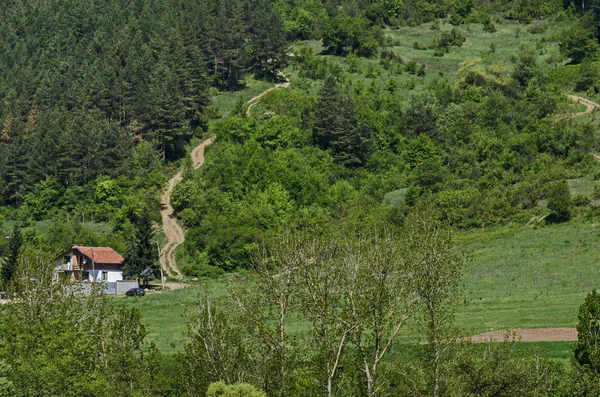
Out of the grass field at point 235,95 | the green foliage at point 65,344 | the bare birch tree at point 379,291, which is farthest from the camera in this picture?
the grass field at point 235,95

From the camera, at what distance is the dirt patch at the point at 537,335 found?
7387cm

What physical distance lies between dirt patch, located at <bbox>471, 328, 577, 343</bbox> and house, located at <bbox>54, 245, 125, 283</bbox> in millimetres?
51544

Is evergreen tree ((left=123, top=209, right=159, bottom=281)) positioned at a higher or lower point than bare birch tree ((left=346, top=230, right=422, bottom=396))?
higher

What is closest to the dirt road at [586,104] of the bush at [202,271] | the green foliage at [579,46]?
the green foliage at [579,46]

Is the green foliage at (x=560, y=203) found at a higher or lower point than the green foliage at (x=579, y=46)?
lower

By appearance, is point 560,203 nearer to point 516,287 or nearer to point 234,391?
point 516,287

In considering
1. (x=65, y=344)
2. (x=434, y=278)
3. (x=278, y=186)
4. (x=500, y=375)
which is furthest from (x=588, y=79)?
(x=65, y=344)

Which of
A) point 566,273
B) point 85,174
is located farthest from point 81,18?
point 566,273

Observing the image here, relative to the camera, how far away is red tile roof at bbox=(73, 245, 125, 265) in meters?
119

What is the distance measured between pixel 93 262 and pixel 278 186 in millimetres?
26092

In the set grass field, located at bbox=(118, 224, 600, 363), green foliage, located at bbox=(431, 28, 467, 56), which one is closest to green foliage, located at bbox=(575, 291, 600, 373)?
grass field, located at bbox=(118, 224, 600, 363)

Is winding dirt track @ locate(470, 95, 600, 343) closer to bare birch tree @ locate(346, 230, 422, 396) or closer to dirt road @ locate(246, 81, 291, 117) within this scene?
bare birch tree @ locate(346, 230, 422, 396)

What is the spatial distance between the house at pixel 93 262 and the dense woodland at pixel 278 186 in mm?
2486

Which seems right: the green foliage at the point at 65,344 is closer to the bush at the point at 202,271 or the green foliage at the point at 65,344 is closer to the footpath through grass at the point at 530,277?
the footpath through grass at the point at 530,277
